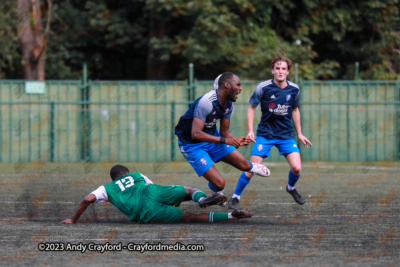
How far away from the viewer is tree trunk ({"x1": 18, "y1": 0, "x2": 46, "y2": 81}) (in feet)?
71.2

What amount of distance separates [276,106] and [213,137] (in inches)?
68.9

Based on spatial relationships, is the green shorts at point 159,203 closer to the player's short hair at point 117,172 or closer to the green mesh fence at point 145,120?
the player's short hair at point 117,172

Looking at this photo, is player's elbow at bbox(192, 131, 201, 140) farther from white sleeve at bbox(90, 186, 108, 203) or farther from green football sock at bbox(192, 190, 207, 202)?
white sleeve at bbox(90, 186, 108, 203)

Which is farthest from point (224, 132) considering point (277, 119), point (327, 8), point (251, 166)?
point (327, 8)

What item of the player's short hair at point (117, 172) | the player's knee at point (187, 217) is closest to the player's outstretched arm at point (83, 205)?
the player's short hair at point (117, 172)

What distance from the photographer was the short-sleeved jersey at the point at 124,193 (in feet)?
25.2

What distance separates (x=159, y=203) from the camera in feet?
25.6

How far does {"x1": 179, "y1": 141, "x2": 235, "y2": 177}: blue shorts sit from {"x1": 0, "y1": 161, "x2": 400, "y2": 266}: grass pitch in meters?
0.82

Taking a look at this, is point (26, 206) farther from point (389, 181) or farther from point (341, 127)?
point (341, 127)

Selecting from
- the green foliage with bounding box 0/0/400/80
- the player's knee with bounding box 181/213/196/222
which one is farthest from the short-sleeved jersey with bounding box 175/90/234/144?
the green foliage with bounding box 0/0/400/80

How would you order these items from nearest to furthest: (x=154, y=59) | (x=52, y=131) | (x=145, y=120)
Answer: (x=52, y=131) < (x=145, y=120) < (x=154, y=59)

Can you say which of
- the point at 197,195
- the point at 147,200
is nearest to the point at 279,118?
the point at 197,195

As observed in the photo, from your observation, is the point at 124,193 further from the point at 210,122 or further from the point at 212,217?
the point at 210,122

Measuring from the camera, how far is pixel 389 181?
13.7 m
